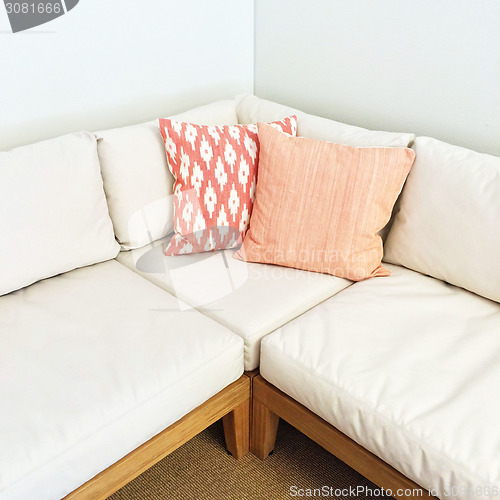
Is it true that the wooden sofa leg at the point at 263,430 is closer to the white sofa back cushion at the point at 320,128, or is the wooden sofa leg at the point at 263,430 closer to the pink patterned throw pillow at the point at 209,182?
the pink patterned throw pillow at the point at 209,182

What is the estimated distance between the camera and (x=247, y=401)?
57.1 inches

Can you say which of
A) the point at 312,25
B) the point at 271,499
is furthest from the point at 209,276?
the point at 312,25

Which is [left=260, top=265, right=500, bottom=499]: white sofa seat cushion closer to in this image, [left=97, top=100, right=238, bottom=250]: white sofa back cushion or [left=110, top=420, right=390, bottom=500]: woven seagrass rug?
[left=110, top=420, right=390, bottom=500]: woven seagrass rug

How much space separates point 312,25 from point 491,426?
153cm

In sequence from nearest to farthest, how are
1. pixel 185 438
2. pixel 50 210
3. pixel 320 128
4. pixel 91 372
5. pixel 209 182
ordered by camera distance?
pixel 91 372, pixel 185 438, pixel 50 210, pixel 209 182, pixel 320 128

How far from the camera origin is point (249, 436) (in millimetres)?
1532

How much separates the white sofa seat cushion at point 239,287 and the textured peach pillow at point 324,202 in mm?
55

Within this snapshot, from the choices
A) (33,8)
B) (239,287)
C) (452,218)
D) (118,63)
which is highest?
(33,8)

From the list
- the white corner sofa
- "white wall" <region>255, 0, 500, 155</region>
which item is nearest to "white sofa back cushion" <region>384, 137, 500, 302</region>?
the white corner sofa

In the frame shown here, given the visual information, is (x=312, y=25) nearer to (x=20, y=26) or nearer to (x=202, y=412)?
(x=20, y=26)

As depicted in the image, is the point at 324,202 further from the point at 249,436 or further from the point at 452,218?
the point at 249,436

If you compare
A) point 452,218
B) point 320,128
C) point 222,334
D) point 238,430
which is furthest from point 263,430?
point 320,128

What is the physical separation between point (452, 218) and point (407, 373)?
0.51m

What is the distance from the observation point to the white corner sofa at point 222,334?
3.58ft
